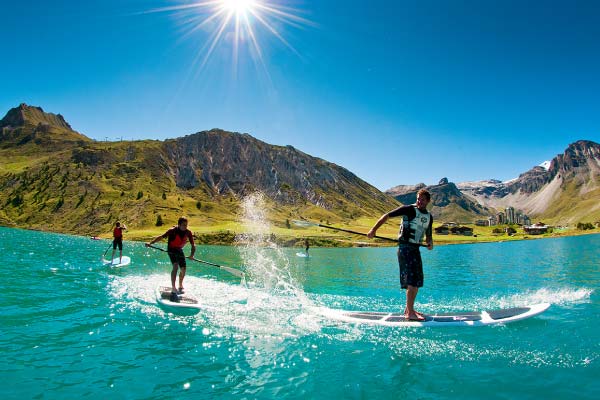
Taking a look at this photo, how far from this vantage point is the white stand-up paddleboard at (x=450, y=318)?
1521 centimetres

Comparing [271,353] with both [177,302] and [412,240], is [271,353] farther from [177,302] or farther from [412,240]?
[177,302]

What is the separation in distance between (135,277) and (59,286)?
7912 millimetres

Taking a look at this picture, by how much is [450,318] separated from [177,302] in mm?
13370

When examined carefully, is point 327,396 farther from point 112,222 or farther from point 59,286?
point 112,222

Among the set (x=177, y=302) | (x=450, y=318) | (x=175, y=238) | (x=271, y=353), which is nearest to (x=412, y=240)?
(x=450, y=318)

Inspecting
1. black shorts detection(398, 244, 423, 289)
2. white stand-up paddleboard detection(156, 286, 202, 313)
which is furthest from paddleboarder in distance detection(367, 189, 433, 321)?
white stand-up paddleboard detection(156, 286, 202, 313)

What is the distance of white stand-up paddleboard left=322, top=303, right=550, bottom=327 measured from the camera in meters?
15.2

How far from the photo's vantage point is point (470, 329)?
591 inches

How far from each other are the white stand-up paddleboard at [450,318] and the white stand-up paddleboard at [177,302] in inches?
267

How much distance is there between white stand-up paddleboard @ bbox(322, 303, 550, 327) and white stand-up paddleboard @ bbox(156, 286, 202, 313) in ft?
22.3

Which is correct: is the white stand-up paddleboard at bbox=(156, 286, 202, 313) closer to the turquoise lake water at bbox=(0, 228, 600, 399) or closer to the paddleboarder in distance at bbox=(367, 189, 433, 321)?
the turquoise lake water at bbox=(0, 228, 600, 399)

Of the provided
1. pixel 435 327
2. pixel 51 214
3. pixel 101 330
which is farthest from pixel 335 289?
pixel 51 214

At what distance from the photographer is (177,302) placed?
1898 cm

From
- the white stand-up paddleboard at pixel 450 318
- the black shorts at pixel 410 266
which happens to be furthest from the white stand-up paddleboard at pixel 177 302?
the black shorts at pixel 410 266
